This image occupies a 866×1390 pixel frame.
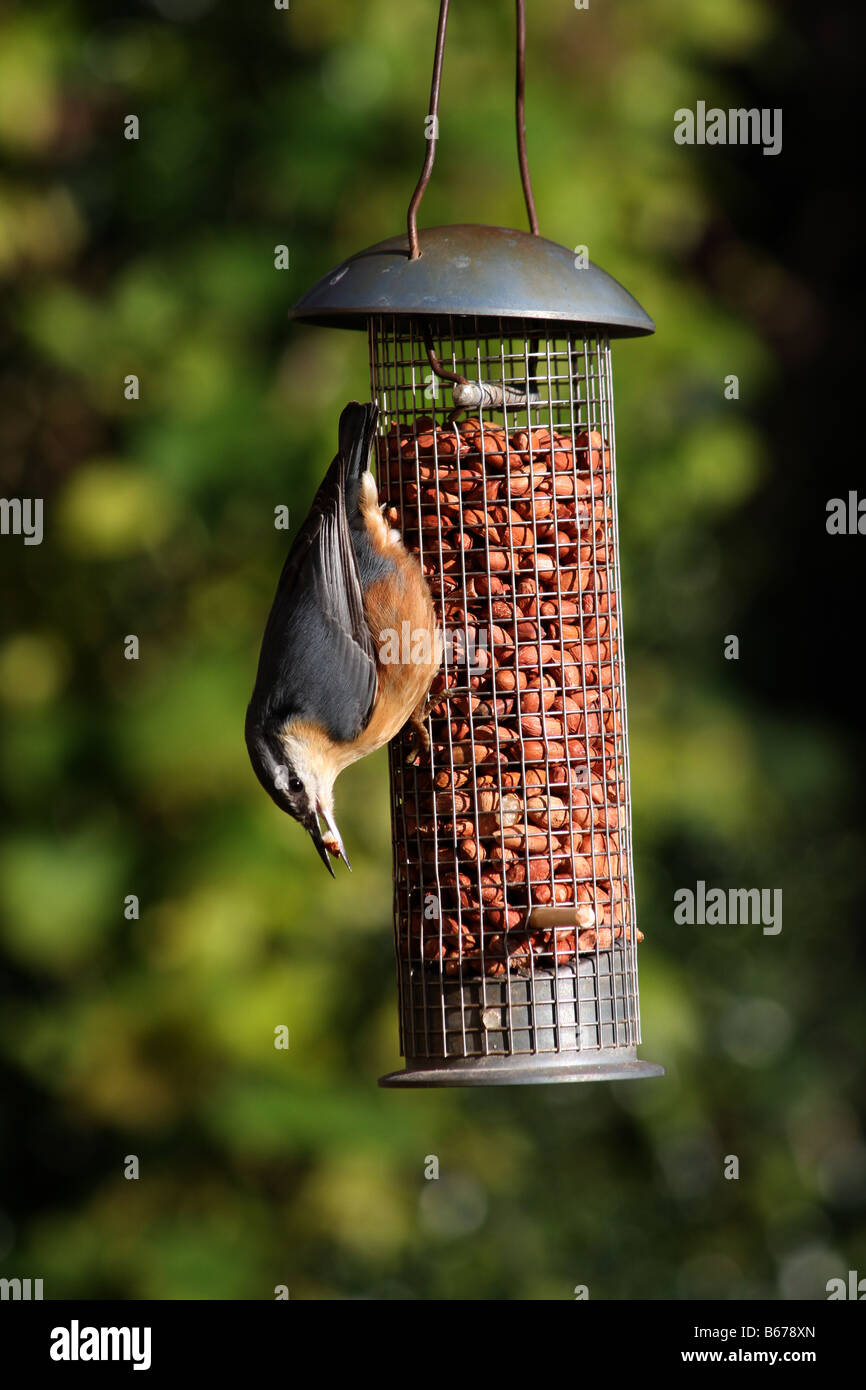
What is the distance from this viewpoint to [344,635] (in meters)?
4.27

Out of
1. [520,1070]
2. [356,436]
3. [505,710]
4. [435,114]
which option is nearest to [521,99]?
[435,114]

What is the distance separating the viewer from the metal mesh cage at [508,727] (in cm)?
420

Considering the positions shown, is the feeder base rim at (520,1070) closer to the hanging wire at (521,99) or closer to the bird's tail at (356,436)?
the bird's tail at (356,436)

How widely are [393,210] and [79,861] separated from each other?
7.54ft

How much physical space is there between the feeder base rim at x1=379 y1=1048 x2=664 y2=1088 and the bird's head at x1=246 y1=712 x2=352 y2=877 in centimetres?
53

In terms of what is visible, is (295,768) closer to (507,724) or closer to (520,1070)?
(507,724)

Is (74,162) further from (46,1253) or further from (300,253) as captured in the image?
(46,1253)

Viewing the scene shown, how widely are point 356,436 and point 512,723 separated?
753 millimetres

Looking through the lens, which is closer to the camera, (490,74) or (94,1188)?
(490,74)

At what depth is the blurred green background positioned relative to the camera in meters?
5.85

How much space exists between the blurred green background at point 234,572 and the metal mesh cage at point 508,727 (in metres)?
1.46

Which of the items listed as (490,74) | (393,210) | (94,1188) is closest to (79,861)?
(94,1188)

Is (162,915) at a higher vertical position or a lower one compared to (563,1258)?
higher

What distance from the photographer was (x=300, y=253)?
19.4 feet
